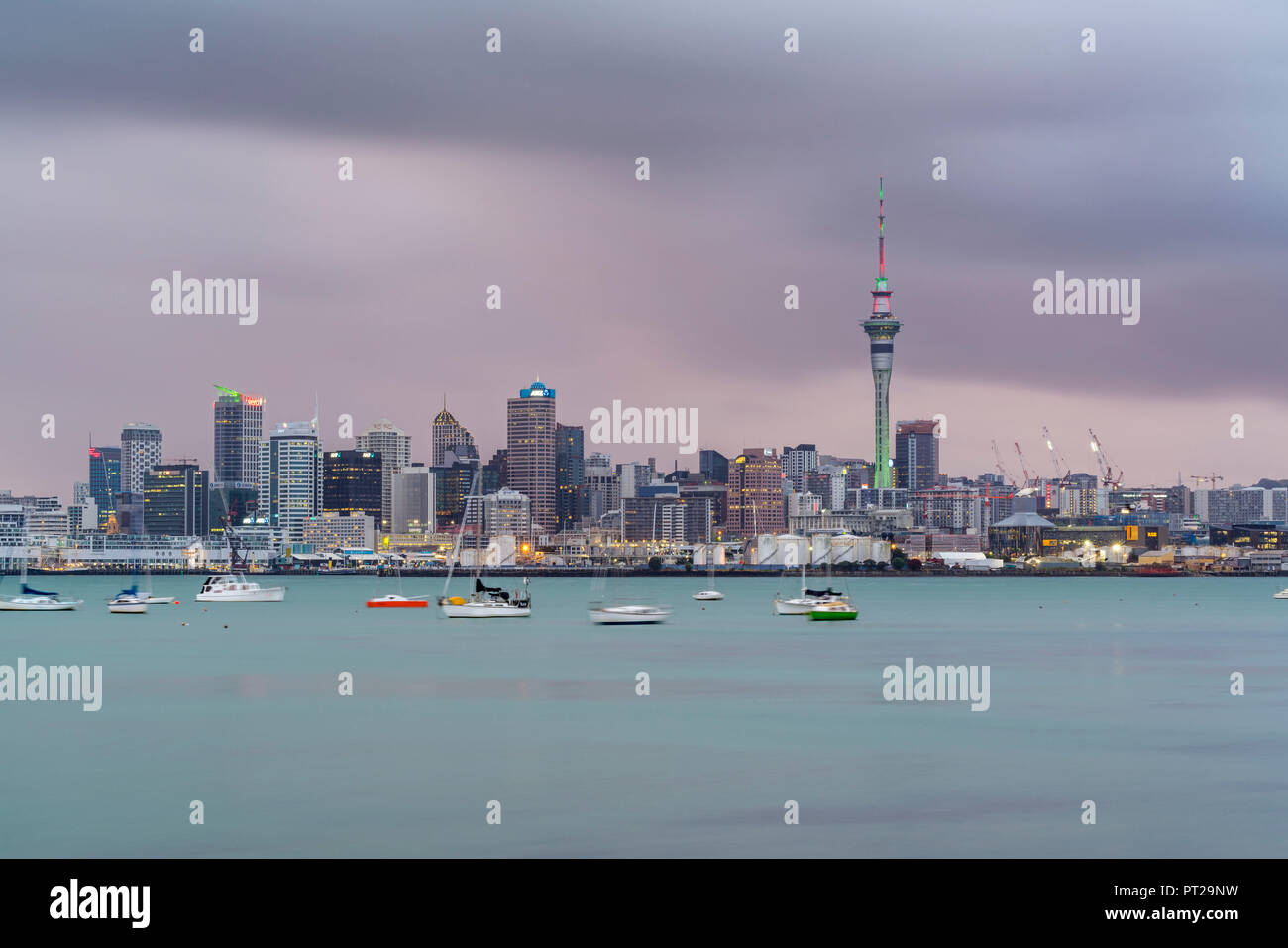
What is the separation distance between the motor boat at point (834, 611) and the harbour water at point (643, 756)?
2735 centimetres

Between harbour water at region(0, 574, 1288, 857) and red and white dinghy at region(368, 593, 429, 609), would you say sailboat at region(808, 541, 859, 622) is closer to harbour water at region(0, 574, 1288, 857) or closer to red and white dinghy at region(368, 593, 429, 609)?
harbour water at region(0, 574, 1288, 857)

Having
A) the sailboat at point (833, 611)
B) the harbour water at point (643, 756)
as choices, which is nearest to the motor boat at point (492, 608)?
the sailboat at point (833, 611)

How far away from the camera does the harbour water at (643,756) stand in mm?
37656

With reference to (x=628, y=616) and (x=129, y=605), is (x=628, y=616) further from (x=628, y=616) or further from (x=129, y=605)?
(x=129, y=605)

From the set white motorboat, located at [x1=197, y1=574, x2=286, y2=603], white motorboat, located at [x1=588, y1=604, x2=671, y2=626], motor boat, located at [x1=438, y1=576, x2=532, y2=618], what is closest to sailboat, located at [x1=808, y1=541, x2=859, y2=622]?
white motorboat, located at [x1=588, y1=604, x2=671, y2=626]

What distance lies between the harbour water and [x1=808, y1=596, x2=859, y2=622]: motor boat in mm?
27355

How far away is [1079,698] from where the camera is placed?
71.6 m

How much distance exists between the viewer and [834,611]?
133 metres

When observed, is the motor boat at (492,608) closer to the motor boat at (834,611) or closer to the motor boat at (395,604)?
the motor boat at (834,611)

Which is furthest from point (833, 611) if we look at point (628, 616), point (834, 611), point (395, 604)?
point (395, 604)
